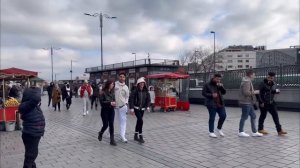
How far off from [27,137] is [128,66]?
29.5 metres

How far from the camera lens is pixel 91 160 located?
20.1ft

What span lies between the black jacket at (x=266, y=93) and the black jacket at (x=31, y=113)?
19.8ft

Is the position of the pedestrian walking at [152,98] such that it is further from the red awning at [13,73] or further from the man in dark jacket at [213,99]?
the man in dark jacket at [213,99]

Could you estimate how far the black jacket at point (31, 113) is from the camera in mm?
4797

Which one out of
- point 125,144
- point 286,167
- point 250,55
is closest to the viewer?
point 286,167

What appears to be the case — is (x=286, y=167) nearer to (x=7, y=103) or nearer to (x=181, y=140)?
(x=181, y=140)

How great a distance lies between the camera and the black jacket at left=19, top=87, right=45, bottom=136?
15.7ft

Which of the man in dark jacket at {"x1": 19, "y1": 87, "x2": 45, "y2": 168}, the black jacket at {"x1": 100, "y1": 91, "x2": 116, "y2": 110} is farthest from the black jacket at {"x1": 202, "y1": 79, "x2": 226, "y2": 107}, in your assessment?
the man in dark jacket at {"x1": 19, "y1": 87, "x2": 45, "y2": 168}

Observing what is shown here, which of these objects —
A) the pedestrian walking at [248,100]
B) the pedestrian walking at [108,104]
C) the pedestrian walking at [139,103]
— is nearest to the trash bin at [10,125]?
the pedestrian walking at [108,104]

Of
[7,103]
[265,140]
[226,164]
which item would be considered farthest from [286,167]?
[7,103]

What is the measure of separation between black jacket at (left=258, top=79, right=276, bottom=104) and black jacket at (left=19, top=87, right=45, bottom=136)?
602cm

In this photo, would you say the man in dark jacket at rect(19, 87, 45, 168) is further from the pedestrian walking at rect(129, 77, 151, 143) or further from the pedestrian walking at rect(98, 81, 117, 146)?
the pedestrian walking at rect(129, 77, 151, 143)

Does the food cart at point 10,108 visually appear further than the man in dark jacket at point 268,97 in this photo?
Yes

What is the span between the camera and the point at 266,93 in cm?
848
